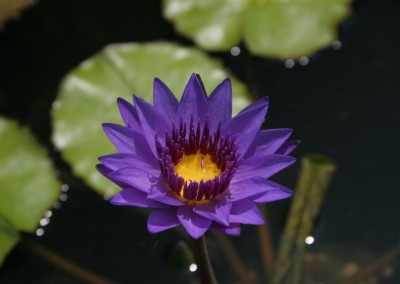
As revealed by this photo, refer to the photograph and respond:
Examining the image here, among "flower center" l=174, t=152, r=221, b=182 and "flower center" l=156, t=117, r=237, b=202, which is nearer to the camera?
"flower center" l=156, t=117, r=237, b=202

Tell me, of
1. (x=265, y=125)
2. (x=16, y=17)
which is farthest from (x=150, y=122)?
(x=16, y=17)

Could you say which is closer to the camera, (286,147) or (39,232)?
(286,147)

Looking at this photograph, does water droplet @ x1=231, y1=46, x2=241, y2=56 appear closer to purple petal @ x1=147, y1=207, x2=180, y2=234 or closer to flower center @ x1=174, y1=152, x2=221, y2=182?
flower center @ x1=174, y1=152, x2=221, y2=182

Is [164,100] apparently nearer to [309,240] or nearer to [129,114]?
[129,114]

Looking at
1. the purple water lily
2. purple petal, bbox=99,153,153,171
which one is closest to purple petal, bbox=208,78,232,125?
the purple water lily

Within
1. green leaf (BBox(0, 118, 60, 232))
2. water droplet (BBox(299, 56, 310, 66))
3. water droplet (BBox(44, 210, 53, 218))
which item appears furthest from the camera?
water droplet (BBox(299, 56, 310, 66))
